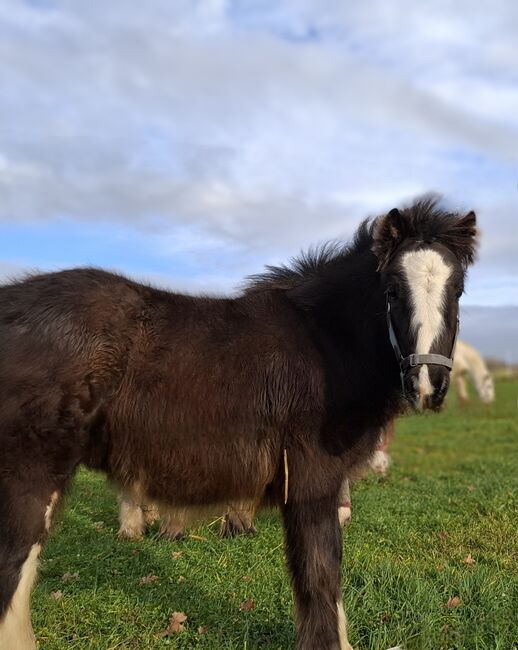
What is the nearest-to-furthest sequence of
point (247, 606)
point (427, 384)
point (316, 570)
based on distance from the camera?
1. point (427, 384)
2. point (316, 570)
3. point (247, 606)

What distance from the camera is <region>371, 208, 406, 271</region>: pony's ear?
3652 millimetres

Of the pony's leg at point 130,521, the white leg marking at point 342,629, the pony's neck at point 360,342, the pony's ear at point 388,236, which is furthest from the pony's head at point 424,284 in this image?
the pony's leg at point 130,521

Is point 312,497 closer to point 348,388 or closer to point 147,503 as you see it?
point 348,388

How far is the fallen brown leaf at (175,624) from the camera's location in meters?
4.04

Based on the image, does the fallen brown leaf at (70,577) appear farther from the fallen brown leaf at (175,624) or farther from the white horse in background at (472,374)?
the white horse in background at (472,374)

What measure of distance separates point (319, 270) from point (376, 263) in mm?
456

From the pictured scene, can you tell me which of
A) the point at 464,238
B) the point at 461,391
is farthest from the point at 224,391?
the point at 461,391

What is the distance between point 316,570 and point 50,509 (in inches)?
62.2

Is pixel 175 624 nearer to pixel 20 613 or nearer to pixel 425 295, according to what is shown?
pixel 20 613

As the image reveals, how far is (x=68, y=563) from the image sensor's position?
5355 millimetres

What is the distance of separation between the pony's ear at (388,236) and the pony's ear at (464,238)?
1.01 feet

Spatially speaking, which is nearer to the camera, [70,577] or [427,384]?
[427,384]

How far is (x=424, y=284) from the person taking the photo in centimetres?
339

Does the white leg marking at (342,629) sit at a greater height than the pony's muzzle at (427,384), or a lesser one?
lesser
